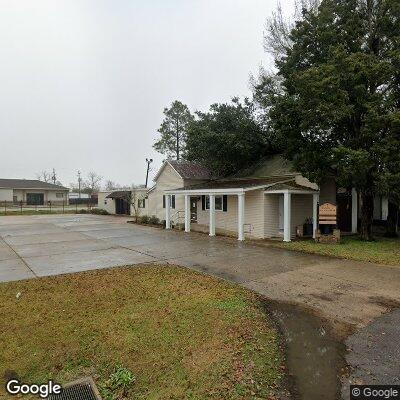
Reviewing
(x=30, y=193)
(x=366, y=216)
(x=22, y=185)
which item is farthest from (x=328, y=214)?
(x=22, y=185)

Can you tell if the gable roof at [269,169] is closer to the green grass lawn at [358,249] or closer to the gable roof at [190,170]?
the gable roof at [190,170]

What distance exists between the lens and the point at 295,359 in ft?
13.8

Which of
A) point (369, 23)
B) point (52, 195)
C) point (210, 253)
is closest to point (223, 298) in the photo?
point (210, 253)

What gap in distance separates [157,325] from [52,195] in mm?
55020

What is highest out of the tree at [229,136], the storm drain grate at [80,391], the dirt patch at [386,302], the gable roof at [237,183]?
the tree at [229,136]

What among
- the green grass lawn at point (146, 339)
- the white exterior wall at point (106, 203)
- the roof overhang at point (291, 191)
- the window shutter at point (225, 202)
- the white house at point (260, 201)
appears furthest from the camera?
the white exterior wall at point (106, 203)

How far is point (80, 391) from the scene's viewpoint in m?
3.64

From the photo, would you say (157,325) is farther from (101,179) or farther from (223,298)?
(101,179)

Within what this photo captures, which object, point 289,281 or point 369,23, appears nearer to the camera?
point 289,281

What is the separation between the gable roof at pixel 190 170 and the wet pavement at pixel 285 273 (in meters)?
6.57

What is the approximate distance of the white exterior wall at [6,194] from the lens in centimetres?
4991

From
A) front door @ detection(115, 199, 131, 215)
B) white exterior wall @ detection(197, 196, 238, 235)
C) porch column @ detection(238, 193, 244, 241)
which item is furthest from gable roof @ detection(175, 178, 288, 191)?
front door @ detection(115, 199, 131, 215)

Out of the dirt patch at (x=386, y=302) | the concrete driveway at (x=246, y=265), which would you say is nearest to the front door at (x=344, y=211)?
the concrete driveway at (x=246, y=265)

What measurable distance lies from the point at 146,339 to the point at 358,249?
9.81 m
